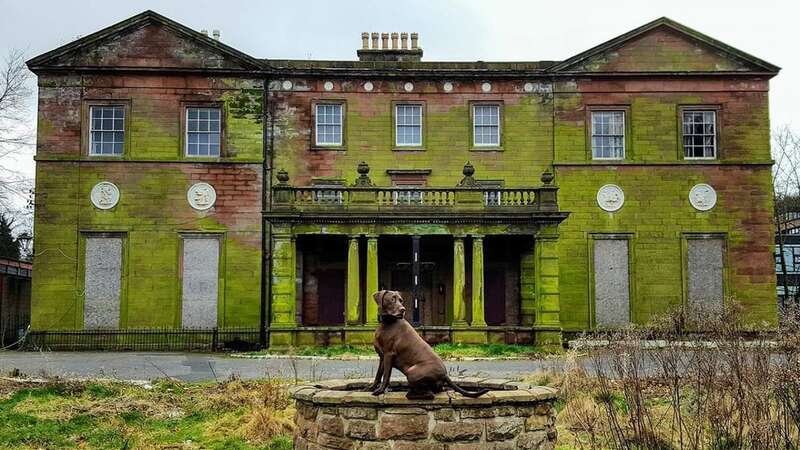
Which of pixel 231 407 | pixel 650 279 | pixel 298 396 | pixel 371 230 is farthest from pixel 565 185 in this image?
pixel 298 396

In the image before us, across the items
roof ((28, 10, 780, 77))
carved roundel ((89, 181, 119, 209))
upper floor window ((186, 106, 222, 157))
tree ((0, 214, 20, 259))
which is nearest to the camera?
carved roundel ((89, 181, 119, 209))

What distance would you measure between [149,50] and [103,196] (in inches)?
210

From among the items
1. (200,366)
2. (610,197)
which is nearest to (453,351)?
(200,366)

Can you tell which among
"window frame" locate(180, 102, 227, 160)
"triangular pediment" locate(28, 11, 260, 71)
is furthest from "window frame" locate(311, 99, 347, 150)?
"window frame" locate(180, 102, 227, 160)

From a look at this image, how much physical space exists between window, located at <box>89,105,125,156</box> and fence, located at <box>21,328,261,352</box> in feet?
20.3

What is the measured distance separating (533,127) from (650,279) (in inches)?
264

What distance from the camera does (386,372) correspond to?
928 cm

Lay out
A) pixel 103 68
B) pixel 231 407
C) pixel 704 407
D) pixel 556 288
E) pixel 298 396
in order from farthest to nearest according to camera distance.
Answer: pixel 103 68 → pixel 556 288 → pixel 231 407 → pixel 704 407 → pixel 298 396

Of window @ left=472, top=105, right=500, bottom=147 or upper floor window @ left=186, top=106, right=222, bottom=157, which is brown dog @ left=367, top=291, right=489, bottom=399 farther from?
window @ left=472, top=105, right=500, bottom=147

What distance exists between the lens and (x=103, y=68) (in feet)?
96.0

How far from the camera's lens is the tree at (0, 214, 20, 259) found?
5552cm

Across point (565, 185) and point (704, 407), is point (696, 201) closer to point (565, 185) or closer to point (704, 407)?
point (565, 185)

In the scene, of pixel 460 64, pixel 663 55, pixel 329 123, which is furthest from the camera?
pixel 460 64

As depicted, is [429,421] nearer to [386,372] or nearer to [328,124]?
[386,372]
